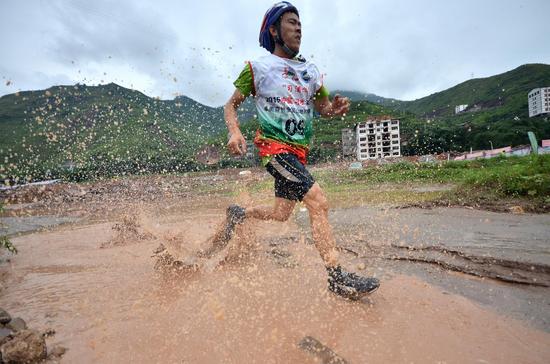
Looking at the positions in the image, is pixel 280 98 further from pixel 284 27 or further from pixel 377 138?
pixel 377 138

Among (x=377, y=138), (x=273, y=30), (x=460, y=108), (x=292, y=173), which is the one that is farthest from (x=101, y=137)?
(x=460, y=108)

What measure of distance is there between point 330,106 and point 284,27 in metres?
0.83

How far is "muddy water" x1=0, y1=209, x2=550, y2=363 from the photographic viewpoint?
188cm

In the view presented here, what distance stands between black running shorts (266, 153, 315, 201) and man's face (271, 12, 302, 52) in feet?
3.20

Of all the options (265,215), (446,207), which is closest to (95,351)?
(265,215)

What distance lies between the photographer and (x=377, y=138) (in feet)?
253

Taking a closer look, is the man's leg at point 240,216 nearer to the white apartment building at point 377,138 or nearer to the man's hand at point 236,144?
the man's hand at point 236,144

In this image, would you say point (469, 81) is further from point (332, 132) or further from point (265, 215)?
point (265, 215)

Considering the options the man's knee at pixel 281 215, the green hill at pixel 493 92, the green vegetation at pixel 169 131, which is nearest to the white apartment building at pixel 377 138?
the green vegetation at pixel 169 131

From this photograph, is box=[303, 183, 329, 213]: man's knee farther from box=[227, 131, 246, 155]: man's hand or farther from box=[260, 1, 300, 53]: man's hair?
box=[260, 1, 300, 53]: man's hair

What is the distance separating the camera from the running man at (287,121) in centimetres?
260

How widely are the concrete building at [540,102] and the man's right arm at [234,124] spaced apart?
103 metres

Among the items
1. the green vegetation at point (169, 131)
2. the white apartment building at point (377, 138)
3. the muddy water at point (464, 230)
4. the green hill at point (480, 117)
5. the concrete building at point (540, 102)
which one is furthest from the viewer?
the concrete building at point (540, 102)

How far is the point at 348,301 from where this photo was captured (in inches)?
101
